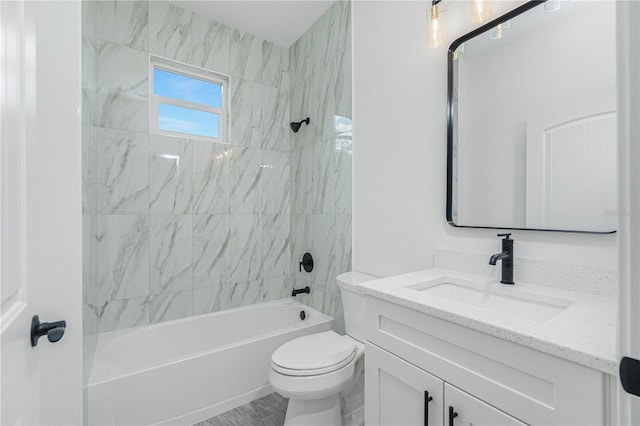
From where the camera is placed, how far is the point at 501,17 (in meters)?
1.30

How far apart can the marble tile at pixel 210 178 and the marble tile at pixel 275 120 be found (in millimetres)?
411

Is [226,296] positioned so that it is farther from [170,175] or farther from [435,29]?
[435,29]

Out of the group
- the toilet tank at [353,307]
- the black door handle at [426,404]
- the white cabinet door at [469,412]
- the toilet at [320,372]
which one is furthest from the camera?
the toilet tank at [353,307]

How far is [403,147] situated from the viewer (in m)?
1.75

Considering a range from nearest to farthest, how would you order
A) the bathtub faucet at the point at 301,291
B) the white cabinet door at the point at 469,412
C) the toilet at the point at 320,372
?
the white cabinet door at the point at 469,412 → the toilet at the point at 320,372 → the bathtub faucet at the point at 301,291

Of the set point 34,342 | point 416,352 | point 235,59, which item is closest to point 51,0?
point 34,342

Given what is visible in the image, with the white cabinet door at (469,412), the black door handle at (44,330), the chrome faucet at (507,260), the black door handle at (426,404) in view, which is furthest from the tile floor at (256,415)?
the chrome faucet at (507,260)

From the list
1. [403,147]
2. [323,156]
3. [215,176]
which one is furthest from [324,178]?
[215,176]

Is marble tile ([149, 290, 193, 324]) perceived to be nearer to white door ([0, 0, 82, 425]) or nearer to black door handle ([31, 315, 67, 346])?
white door ([0, 0, 82, 425])

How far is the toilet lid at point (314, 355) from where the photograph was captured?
4.80 feet

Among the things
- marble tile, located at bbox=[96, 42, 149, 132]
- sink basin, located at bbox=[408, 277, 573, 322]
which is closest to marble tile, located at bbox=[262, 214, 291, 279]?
marble tile, located at bbox=[96, 42, 149, 132]

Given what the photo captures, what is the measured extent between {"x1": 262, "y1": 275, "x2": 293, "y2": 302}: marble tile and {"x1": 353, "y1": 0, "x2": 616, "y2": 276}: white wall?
1011 mm

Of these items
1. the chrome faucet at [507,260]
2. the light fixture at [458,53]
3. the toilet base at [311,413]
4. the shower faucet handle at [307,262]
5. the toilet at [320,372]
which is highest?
the light fixture at [458,53]

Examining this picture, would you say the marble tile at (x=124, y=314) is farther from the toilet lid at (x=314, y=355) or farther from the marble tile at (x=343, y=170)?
the marble tile at (x=343, y=170)
